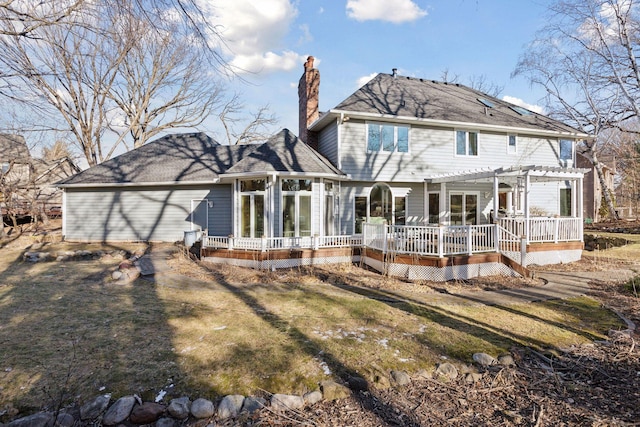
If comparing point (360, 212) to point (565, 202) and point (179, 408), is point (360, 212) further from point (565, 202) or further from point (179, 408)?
point (179, 408)

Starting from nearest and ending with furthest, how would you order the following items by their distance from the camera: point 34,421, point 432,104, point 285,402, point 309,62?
point 34,421 → point 285,402 → point 309,62 → point 432,104

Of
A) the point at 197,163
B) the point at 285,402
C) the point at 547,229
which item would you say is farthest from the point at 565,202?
the point at 285,402

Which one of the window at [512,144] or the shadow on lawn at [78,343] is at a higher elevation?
the window at [512,144]

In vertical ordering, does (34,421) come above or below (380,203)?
below

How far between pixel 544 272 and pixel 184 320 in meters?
10.1

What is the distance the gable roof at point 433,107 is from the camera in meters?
13.7

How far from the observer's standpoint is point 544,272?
10344 millimetres

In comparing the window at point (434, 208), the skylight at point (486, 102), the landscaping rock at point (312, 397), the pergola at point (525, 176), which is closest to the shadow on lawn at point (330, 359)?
the landscaping rock at point (312, 397)

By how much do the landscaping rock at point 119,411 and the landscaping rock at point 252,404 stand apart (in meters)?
1.10

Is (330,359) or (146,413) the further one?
(330,359)

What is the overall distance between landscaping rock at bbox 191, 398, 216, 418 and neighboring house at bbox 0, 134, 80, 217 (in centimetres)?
1918

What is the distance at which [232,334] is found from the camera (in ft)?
17.3

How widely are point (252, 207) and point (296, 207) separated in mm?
1558

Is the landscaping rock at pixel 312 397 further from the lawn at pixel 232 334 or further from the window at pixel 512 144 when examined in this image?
the window at pixel 512 144
